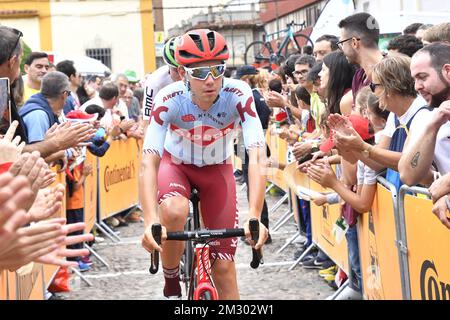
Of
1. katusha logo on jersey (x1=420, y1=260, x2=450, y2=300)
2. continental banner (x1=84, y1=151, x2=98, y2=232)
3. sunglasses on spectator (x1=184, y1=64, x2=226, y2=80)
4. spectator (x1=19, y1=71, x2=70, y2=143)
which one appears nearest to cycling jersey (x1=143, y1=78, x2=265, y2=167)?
sunglasses on spectator (x1=184, y1=64, x2=226, y2=80)

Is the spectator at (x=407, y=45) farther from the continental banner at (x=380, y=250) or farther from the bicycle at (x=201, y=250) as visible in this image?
the bicycle at (x=201, y=250)

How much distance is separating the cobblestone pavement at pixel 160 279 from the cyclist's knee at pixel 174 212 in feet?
8.05

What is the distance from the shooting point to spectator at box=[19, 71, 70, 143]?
287 inches

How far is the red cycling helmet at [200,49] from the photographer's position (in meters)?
5.02

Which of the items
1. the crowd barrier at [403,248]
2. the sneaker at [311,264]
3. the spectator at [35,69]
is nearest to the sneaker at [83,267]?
the spectator at [35,69]

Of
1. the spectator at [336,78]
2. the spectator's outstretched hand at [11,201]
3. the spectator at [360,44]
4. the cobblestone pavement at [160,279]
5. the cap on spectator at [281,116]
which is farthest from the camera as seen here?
Result: the cap on spectator at [281,116]

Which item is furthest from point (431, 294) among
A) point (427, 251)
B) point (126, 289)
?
point (126, 289)

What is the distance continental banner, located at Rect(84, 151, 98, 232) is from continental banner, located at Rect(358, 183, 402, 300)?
14.4 feet

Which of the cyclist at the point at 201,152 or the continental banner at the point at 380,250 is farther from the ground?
the cyclist at the point at 201,152

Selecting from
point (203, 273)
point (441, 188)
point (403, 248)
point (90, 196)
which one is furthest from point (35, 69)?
point (441, 188)

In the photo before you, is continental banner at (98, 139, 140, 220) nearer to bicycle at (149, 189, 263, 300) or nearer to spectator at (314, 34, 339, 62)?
spectator at (314, 34, 339, 62)

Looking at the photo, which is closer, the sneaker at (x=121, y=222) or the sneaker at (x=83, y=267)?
the sneaker at (x=83, y=267)
